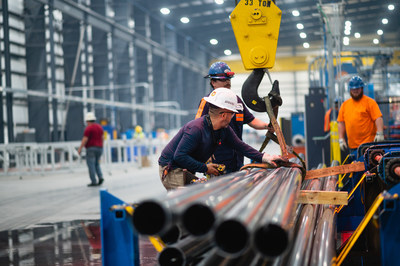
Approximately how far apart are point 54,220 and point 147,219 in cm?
542

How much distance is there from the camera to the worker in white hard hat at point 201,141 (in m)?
3.58

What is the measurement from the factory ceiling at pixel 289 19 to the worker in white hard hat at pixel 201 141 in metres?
17.9

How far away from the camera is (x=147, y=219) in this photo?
2.05 m

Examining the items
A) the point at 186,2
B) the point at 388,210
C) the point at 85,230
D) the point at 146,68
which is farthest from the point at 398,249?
the point at 146,68

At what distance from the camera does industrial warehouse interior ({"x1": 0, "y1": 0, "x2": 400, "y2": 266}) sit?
96.8 inches

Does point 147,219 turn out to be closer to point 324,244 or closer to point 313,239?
point 324,244

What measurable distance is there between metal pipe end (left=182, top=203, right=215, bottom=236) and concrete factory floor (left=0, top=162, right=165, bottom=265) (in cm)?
66

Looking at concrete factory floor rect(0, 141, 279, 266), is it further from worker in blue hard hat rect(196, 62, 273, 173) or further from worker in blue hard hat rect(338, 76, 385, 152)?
worker in blue hard hat rect(338, 76, 385, 152)

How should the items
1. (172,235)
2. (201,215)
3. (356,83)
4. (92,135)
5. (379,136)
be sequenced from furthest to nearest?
(92,135), (356,83), (379,136), (172,235), (201,215)

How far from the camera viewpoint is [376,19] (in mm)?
27172

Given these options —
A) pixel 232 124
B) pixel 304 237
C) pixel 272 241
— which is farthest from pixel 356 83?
pixel 272 241

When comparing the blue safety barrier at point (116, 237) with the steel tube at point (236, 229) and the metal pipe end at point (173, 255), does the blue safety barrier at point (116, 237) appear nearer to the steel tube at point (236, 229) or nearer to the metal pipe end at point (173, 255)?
the metal pipe end at point (173, 255)

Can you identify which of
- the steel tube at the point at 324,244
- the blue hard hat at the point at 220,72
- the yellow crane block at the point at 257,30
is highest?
the yellow crane block at the point at 257,30

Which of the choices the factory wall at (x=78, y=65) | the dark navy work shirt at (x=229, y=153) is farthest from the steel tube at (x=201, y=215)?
the factory wall at (x=78, y=65)
